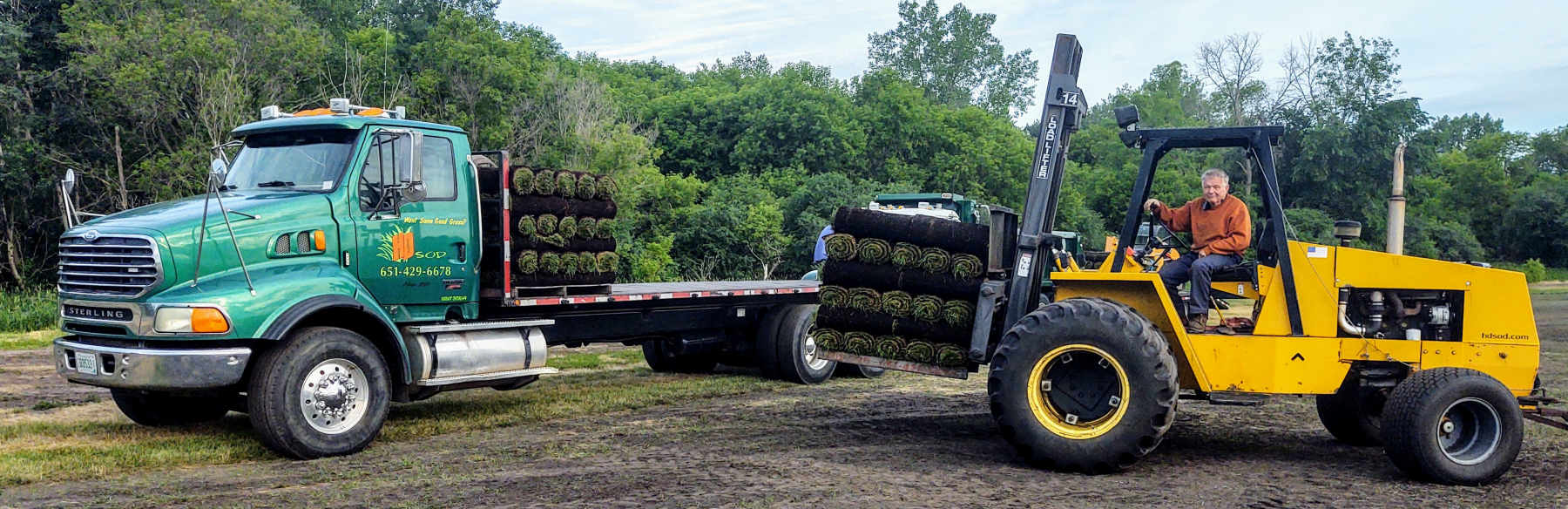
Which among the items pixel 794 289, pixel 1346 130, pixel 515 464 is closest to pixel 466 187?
pixel 515 464

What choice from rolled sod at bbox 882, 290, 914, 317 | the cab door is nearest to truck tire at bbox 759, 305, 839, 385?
rolled sod at bbox 882, 290, 914, 317

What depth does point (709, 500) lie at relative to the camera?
21.9 feet

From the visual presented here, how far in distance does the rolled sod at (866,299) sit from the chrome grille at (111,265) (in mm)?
4789

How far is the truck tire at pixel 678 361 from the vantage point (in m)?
13.2

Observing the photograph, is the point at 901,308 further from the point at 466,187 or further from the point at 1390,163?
the point at 1390,163

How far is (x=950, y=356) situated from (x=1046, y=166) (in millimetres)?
1563

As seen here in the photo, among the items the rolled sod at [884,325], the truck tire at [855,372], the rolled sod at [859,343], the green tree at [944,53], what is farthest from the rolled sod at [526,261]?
the green tree at [944,53]

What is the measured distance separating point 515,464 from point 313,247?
7.25 ft

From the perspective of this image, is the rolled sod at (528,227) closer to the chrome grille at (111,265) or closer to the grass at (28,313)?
the chrome grille at (111,265)

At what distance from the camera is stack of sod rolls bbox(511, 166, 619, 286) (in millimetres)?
9539

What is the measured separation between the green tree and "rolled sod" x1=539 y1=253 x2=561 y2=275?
63.9 m

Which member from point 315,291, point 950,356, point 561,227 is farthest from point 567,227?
point 950,356

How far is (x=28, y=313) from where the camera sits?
20359 mm

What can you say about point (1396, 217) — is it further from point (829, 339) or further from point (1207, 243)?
point (829, 339)
